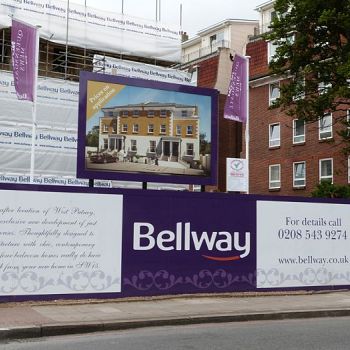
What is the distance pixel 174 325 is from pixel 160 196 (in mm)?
3658

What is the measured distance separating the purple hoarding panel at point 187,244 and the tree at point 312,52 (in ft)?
26.0

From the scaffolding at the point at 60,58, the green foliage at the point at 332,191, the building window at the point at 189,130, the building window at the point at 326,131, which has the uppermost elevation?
the scaffolding at the point at 60,58

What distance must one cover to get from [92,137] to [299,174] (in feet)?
77.8

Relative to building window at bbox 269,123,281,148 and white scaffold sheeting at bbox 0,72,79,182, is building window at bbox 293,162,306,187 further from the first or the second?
white scaffold sheeting at bbox 0,72,79,182

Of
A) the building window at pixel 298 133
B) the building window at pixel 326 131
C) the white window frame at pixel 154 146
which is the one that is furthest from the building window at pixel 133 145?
the building window at pixel 298 133

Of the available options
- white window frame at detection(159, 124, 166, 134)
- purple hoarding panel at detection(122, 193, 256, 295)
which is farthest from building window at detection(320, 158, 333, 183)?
purple hoarding panel at detection(122, 193, 256, 295)

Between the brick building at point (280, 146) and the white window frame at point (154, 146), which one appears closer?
the white window frame at point (154, 146)

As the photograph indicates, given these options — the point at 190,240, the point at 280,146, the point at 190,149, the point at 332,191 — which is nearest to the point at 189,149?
the point at 190,149

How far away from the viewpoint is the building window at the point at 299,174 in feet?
121

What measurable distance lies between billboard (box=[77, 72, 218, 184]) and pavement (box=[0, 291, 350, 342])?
4.20 metres

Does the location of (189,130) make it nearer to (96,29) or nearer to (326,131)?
(96,29)

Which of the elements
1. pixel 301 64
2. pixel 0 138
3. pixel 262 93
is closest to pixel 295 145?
pixel 262 93

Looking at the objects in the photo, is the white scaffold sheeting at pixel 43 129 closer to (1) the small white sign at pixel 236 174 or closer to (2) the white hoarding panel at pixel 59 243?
(1) the small white sign at pixel 236 174

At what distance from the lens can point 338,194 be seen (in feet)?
87.4
